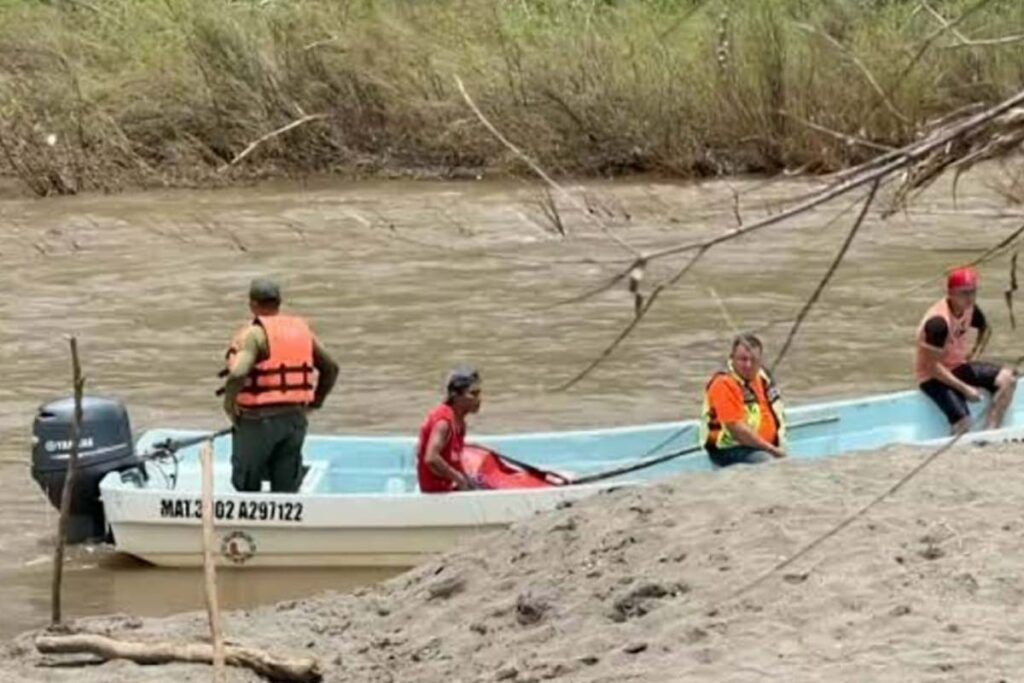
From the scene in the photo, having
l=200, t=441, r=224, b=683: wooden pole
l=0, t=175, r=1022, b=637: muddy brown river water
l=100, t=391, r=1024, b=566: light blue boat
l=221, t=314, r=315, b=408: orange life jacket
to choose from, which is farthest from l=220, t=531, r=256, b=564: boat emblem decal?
l=200, t=441, r=224, b=683: wooden pole

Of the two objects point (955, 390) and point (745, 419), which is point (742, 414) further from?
point (955, 390)

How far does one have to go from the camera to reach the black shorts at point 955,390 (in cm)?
1247

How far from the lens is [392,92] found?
2898 cm

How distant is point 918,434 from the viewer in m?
12.5

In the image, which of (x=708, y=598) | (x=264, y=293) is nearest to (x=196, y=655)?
(x=708, y=598)

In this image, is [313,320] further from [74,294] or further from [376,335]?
[74,294]

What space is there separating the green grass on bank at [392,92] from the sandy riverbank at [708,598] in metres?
16.8

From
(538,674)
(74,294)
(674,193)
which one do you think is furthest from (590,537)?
(674,193)

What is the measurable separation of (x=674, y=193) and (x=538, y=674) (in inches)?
703

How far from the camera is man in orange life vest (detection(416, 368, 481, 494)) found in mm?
11047

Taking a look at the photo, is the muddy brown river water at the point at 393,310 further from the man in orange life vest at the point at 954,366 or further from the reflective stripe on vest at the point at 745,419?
the man in orange life vest at the point at 954,366

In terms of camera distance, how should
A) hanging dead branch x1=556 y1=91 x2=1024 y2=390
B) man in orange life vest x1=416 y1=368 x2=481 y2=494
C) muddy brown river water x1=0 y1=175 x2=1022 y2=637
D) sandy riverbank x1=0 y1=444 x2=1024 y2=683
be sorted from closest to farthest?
hanging dead branch x1=556 y1=91 x2=1024 y2=390
sandy riverbank x1=0 y1=444 x2=1024 y2=683
man in orange life vest x1=416 y1=368 x2=481 y2=494
muddy brown river water x1=0 y1=175 x2=1022 y2=637

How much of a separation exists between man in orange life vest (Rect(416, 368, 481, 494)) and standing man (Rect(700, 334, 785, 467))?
1182mm

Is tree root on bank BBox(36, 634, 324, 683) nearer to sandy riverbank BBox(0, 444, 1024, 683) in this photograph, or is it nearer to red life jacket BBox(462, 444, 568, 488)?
sandy riverbank BBox(0, 444, 1024, 683)
